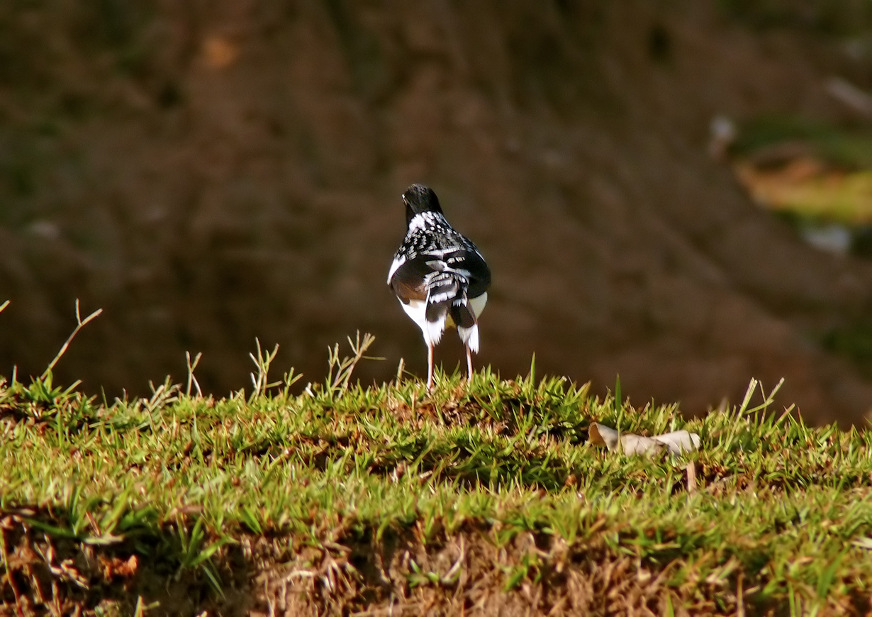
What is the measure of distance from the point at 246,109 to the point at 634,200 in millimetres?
4527

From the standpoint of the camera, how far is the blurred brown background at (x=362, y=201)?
32.4ft

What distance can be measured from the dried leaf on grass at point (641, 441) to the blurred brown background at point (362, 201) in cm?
587

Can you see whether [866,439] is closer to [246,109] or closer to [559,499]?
[559,499]

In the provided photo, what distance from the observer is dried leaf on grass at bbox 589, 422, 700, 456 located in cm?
439

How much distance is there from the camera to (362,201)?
11.0 m

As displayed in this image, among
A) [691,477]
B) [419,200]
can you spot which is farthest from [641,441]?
[419,200]

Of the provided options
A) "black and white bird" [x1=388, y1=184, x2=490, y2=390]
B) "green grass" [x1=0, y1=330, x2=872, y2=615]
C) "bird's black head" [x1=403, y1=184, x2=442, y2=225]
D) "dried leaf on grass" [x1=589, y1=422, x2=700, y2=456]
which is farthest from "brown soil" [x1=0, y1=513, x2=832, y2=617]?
"bird's black head" [x1=403, y1=184, x2=442, y2=225]

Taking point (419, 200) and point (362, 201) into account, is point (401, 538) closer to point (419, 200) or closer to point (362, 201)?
point (419, 200)

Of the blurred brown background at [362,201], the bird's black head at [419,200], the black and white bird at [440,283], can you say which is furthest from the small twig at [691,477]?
the blurred brown background at [362,201]

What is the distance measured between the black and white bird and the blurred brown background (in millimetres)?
4388

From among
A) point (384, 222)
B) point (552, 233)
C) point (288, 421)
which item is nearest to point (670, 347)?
point (552, 233)

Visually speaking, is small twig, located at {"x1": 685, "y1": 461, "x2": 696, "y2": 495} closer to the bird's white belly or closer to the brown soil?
the brown soil

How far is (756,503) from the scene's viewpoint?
12.4 feet

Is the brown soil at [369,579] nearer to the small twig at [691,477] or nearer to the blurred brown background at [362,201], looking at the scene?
the small twig at [691,477]
